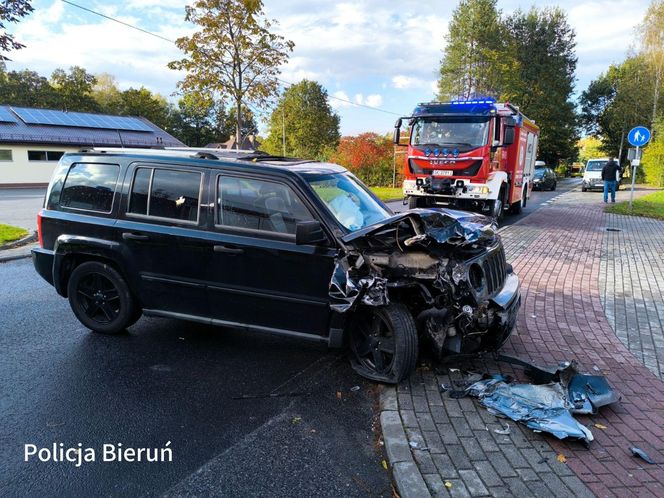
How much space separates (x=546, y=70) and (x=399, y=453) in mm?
50628

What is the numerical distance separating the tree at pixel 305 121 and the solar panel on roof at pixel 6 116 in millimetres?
29140

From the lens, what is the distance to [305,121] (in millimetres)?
59062

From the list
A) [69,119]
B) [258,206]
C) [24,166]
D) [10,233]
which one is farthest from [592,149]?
[258,206]

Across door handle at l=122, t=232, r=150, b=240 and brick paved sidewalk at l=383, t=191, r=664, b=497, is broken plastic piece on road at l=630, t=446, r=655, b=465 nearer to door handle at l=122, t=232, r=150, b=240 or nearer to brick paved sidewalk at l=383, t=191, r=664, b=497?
brick paved sidewalk at l=383, t=191, r=664, b=497

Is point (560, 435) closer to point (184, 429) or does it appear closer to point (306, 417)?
point (306, 417)

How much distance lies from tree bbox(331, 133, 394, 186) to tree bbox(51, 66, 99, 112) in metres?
38.6

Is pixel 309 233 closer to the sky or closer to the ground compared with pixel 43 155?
closer to the ground

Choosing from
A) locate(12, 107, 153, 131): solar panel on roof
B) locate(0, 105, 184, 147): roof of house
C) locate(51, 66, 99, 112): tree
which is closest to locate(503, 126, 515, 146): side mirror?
locate(0, 105, 184, 147): roof of house

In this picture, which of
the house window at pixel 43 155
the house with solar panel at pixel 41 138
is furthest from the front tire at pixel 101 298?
the house window at pixel 43 155

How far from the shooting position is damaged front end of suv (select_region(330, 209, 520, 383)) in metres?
3.73

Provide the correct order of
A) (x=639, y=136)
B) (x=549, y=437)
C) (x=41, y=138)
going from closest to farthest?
(x=549, y=437) < (x=639, y=136) < (x=41, y=138)

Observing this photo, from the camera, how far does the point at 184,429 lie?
331 centimetres

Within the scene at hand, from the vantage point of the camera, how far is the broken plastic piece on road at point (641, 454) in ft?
9.76

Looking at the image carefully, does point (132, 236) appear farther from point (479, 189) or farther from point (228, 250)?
point (479, 189)
